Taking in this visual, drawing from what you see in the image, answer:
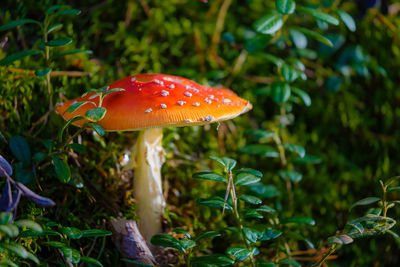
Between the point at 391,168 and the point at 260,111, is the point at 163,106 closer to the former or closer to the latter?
the point at 260,111

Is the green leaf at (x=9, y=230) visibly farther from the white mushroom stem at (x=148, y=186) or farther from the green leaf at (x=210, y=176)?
the white mushroom stem at (x=148, y=186)

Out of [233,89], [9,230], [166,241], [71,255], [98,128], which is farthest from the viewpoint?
[233,89]

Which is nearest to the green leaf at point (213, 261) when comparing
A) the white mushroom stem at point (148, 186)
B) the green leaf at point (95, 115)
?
the white mushroom stem at point (148, 186)

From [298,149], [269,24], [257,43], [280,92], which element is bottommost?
[298,149]

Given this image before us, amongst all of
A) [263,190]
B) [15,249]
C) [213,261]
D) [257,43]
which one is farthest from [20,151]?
[257,43]

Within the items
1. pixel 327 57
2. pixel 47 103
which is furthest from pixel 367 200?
pixel 47 103

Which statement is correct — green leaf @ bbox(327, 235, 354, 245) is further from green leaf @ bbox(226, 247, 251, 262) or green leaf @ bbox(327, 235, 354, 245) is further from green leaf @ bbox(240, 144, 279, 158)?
green leaf @ bbox(240, 144, 279, 158)

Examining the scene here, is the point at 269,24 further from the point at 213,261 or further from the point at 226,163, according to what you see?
the point at 213,261
